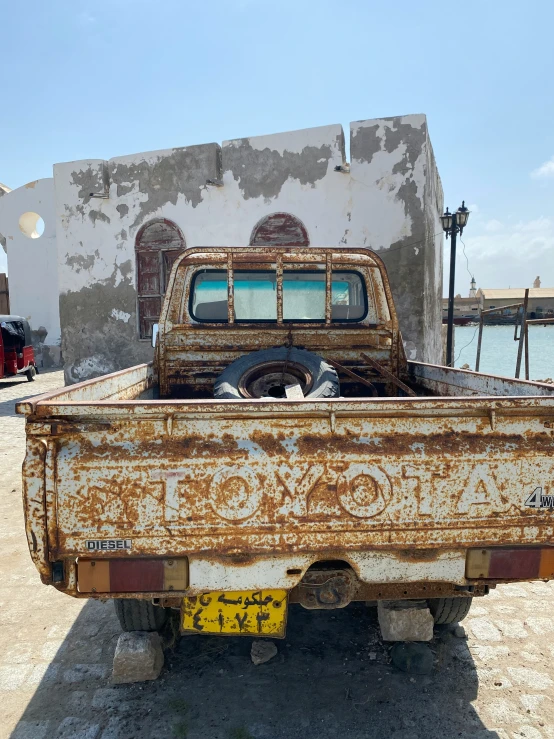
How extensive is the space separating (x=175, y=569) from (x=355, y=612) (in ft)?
4.83

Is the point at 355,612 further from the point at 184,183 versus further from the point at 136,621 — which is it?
the point at 184,183

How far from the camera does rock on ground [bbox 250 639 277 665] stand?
2.47 meters

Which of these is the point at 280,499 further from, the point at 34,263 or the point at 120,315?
the point at 34,263

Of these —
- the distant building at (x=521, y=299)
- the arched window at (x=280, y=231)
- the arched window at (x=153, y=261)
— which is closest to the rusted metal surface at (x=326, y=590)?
the arched window at (x=280, y=231)

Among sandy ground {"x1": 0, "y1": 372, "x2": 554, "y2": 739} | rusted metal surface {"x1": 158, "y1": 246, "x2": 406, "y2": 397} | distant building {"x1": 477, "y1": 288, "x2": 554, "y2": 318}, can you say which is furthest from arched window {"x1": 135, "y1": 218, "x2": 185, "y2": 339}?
distant building {"x1": 477, "y1": 288, "x2": 554, "y2": 318}

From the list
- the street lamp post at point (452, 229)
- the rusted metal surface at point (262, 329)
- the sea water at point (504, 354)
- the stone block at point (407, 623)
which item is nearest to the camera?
the stone block at point (407, 623)

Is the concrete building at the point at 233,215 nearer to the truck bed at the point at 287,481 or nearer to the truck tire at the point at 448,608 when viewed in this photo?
the truck tire at the point at 448,608

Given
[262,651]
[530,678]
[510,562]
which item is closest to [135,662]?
[262,651]

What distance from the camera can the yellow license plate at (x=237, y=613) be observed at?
6.75 feet

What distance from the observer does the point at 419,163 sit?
845cm

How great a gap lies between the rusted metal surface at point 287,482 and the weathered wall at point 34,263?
15079 millimetres

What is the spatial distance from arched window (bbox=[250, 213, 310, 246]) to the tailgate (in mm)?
7660

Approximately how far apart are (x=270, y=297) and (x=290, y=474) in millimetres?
2165

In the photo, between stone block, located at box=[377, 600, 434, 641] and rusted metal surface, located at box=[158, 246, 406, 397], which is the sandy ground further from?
rusted metal surface, located at box=[158, 246, 406, 397]
